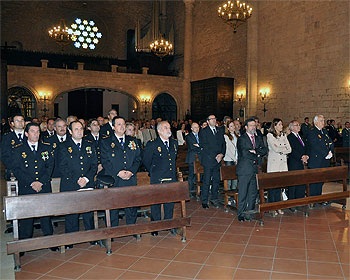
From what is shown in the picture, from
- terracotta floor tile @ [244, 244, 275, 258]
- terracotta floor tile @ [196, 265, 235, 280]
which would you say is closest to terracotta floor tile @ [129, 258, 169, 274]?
terracotta floor tile @ [196, 265, 235, 280]

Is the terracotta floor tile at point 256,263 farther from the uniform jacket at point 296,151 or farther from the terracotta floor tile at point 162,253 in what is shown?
the uniform jacket at point 296,151

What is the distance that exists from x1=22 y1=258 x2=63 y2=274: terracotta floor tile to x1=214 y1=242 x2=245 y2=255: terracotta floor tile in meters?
1.84

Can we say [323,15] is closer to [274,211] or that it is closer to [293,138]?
[293,138]

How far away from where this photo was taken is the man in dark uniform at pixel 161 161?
15.4 ft

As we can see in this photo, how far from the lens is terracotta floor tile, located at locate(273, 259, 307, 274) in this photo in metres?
3.42

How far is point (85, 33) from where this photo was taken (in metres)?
23.3

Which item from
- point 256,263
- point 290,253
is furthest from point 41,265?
point 290,253

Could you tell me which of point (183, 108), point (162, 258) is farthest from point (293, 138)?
point (183, 108)

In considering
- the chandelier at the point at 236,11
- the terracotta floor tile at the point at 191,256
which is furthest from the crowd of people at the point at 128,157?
the chandelier at the point at 236,11

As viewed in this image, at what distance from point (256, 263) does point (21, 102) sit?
706 inches

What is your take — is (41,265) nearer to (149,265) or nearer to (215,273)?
(149,265)

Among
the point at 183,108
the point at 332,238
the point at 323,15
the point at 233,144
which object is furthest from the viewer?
the point at 183,108

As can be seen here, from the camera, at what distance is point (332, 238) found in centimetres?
436

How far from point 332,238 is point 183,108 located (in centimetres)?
1607
